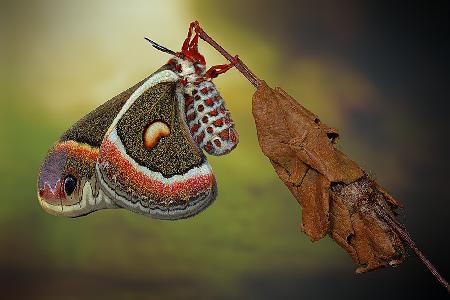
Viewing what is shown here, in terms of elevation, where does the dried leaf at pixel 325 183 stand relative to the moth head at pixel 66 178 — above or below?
below

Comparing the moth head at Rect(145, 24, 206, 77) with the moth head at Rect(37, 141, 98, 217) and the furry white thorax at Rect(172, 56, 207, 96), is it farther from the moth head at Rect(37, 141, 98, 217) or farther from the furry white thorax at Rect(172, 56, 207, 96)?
the moth head at Rect(37, 141, 98, 217)

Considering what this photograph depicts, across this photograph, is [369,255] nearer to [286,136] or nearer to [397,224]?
[397,224]

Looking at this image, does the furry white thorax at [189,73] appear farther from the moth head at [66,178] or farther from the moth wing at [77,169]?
the moth head at [66,178]

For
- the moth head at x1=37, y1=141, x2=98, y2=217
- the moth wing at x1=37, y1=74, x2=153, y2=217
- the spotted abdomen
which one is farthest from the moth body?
the moth head at x1=37, y1=141, x2=98, y2=217

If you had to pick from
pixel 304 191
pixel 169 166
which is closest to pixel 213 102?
pixel 169 166

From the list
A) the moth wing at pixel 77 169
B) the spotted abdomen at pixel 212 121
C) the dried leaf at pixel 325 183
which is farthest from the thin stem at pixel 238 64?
the moth wing at pixel 77 169

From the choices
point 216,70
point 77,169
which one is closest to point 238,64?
point 216,70
